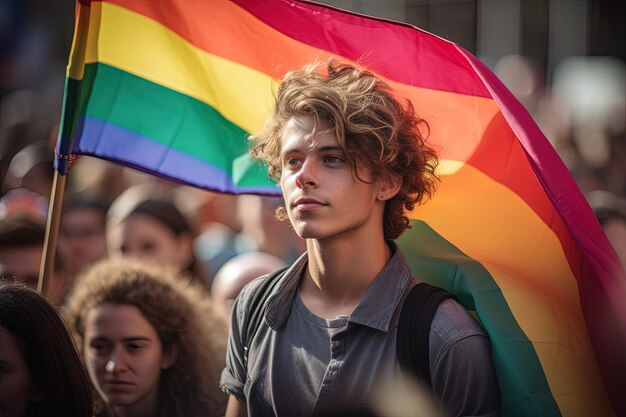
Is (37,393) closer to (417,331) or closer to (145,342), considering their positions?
(145,342)

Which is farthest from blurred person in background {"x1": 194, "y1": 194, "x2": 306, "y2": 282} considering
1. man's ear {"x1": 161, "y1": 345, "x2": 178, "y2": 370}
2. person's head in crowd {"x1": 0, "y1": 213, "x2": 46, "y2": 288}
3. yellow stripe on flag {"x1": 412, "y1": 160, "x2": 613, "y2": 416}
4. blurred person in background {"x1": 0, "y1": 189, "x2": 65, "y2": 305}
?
yellow stripe on flag {"x1": 412, "y1": 160, "x2": 613, "y2": 416}

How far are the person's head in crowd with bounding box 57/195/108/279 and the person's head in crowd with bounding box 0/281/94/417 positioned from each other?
122 inches

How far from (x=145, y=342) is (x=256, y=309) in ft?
3.15

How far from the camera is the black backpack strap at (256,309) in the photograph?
387 cm

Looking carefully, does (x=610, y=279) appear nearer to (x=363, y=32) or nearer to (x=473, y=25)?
(x=363, y=32)

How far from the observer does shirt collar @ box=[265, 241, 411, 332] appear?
3561mm

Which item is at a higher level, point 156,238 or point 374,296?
point 156,238

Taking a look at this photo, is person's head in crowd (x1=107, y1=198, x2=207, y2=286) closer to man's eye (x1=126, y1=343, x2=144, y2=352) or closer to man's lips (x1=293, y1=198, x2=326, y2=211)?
man's eye (x1=126, y1=343, x2=144, y2=352)

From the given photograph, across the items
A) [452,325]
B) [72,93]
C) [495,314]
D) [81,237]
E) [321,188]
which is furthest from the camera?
[81,237]

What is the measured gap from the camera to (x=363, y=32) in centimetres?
429

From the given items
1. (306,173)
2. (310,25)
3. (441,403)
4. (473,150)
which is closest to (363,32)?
(310,25)

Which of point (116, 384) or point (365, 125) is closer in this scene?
point (365, 125)

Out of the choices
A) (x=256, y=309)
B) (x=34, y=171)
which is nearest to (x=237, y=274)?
(x=256, y=309)

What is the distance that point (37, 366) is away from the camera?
12.1ft
